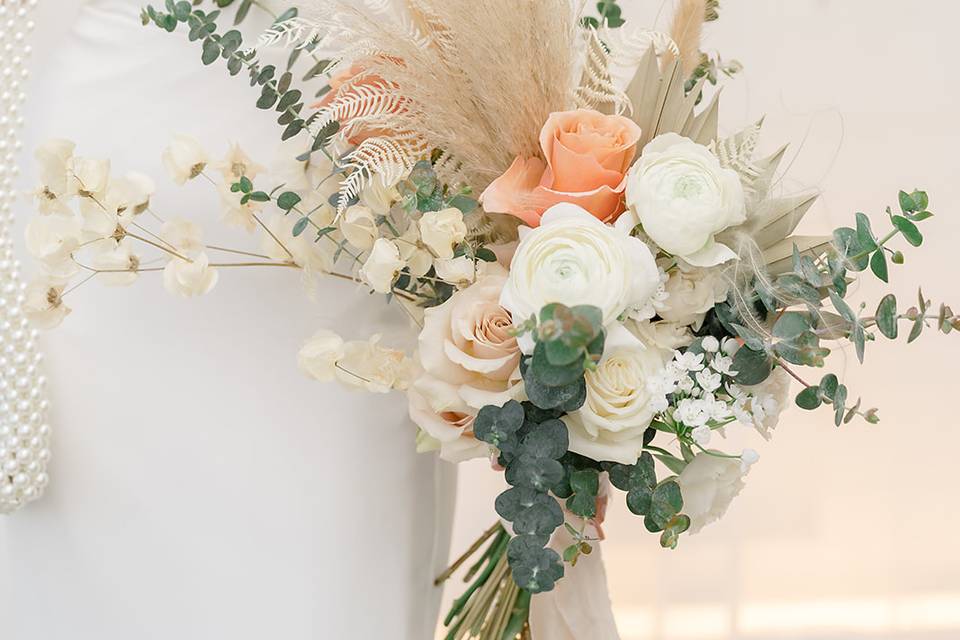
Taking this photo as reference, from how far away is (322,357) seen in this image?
0.66 meters

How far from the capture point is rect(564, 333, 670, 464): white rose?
23.9 inches

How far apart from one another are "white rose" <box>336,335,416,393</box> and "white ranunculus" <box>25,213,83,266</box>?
20 centimetres

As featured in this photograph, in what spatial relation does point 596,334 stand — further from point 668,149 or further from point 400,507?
point 400,507

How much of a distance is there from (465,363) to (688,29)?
320 mm

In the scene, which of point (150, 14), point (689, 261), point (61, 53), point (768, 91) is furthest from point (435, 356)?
point (768, 91)

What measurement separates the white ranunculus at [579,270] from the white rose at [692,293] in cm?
5

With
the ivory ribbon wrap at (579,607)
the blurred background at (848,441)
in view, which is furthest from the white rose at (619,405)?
the blurred background at (848,441)

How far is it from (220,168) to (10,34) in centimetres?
26

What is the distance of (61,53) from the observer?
80 centimetres

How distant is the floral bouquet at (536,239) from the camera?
606mm

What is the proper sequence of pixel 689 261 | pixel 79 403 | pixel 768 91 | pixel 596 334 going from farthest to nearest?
1. pixel 768 91
2. pixel 79 403
3. pixel 689 261
4. pixel 596 334

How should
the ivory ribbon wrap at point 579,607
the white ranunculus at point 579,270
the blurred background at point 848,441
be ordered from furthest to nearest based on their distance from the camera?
the blurred background at point 848,441
the ivory ribbon wrap at point 579,607
the white ranunculus at point 579,270

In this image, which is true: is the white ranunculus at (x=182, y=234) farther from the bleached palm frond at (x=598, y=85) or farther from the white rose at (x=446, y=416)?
the bleached palm frond at (x=598, y=85)

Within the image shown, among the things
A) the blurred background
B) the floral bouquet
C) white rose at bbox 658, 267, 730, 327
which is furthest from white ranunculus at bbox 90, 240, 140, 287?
the blurred background
